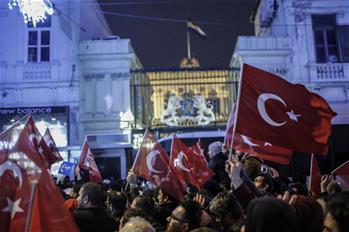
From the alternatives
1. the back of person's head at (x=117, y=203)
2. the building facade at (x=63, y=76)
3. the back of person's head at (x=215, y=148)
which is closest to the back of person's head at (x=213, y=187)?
the back of person's head at (x=215, y=148)

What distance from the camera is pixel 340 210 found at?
304 cm

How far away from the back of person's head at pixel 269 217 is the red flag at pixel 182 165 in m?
5.53

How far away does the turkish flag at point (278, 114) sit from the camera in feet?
17.5

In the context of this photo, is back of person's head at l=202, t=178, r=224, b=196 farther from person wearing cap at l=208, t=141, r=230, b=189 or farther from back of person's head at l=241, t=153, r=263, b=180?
back of person's head at l=241, t=153, r=263, b=180

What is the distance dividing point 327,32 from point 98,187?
17.4m

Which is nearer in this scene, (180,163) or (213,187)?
(213,187)

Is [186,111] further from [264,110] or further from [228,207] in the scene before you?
[228,207]

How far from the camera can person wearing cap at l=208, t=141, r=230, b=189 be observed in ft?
26.5

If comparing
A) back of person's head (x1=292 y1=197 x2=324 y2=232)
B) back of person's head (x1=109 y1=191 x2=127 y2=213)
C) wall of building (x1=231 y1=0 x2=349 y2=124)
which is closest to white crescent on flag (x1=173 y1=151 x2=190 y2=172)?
back of person's head (x1=109 y1=191 x2=127 y2=213)

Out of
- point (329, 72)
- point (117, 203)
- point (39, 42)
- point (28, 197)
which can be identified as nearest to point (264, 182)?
point (117, 203)

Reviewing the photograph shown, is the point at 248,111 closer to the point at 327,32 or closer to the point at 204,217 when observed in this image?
the point at 204,217

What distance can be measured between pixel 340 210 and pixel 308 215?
27 centimetres

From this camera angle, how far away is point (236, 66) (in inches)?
834

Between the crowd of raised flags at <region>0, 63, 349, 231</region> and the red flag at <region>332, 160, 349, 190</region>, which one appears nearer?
the crowd of raised flags at <region>0, 63, 349, 231</region>
